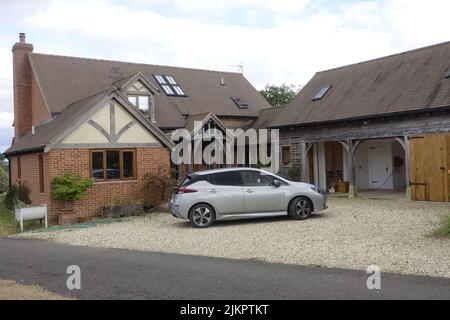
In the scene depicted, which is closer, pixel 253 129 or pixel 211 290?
pixel 211 290

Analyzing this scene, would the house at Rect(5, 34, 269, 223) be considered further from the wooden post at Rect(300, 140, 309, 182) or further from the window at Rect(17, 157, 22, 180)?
the wooden post at Rect(300, 140, 309, 182)

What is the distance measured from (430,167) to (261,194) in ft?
23.0

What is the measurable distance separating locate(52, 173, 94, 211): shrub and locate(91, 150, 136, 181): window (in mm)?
869

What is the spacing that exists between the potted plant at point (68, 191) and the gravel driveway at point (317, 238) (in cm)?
207

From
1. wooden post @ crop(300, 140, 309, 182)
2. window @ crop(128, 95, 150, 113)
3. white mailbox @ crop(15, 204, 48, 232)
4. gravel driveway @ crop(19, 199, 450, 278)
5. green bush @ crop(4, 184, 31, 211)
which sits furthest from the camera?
window @ crop(128, 95, 150, 113)

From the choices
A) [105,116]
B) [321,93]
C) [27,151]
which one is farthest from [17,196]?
[321,93]

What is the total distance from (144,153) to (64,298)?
489 inches

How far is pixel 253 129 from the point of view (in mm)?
27047

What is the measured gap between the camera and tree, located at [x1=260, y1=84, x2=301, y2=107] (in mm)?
47062

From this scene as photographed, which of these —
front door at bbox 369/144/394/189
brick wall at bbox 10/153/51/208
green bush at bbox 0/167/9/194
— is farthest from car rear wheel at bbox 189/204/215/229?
green bush at bbox 0/167/9/194

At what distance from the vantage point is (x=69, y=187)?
1616 centimetres

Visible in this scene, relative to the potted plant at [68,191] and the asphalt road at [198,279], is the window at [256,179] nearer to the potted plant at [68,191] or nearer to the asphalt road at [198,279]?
the asphalt road at [198,279]
